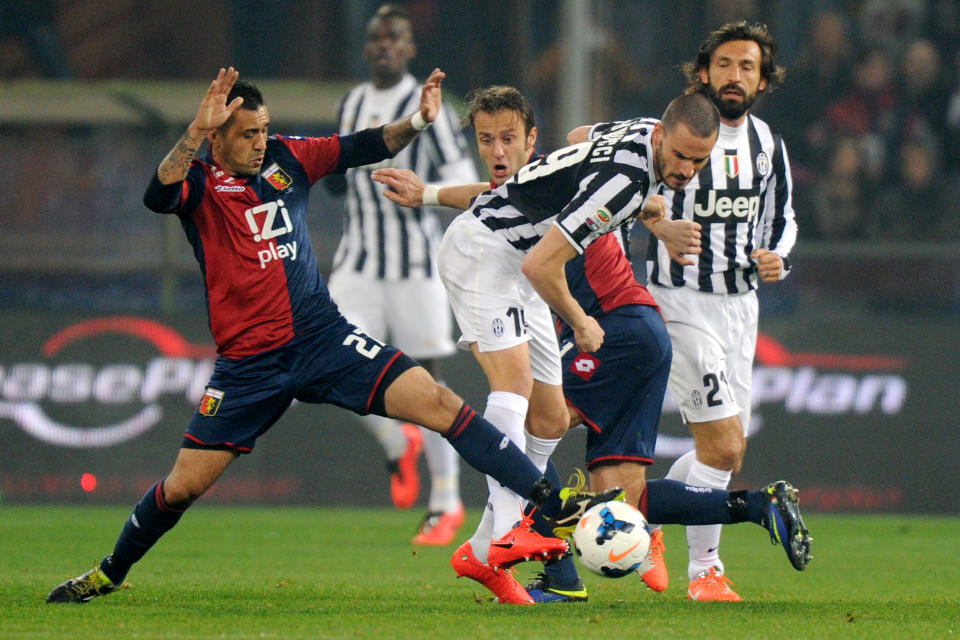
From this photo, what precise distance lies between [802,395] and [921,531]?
1.40m

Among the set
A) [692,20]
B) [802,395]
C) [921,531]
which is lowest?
[921,531]

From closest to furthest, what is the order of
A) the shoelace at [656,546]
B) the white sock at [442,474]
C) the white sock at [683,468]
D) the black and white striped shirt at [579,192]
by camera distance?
the black and white striped shirt at [579,192]
the shoelace at [656,546]
the white sock at [683,468]
the white sock at [442,474]

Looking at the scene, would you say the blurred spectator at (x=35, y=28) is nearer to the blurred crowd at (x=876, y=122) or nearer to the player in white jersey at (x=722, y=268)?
the blurred crowd at (x=876, y=122)

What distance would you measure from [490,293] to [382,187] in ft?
10.6

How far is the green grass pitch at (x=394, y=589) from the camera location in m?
4.58

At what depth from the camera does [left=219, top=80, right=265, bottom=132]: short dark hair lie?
525 cm

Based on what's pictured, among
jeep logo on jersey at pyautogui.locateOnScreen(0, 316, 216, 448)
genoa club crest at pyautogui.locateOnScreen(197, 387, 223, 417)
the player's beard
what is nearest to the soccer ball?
genoa club crest at pyautogui.locateOnScreen(197, 387, 223, 417)

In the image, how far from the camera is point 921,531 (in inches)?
357

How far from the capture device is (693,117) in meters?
4.98

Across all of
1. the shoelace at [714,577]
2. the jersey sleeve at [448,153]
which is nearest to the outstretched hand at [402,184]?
the shoelace at [714,577]

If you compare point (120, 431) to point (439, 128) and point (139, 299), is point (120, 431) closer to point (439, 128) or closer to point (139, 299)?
point (139, 299)

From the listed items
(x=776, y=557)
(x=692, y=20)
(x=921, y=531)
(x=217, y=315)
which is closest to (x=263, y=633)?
(x=217, y=315)

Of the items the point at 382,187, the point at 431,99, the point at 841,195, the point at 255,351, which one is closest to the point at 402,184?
the point at 431,99

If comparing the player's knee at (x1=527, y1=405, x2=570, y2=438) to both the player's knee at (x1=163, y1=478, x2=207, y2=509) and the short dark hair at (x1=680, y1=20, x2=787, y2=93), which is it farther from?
the short dark hair at (x1=680, y1=20, x2=787, y2=93)
